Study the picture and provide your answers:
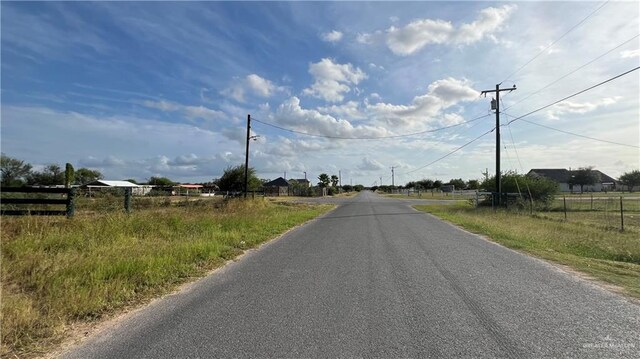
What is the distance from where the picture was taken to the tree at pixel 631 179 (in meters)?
98.9

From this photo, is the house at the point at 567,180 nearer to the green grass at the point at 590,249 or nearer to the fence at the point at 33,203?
the green grass at the point at 590,249

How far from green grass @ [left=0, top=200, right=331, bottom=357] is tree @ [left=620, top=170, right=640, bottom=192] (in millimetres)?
115587

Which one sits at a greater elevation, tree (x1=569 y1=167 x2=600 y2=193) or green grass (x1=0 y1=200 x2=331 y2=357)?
tree (x1=569 y1=167 x2=600 y2=193)

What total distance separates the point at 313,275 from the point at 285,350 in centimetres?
355

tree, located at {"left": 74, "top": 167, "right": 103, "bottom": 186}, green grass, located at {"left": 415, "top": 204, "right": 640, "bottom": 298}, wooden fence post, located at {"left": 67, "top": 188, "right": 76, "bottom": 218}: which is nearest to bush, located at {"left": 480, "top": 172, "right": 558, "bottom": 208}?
green grass, located at {"left": 415, "top": 204, "right": 640, "bottom": 298}

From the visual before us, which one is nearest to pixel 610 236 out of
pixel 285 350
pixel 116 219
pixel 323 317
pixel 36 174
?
pixel 323 317

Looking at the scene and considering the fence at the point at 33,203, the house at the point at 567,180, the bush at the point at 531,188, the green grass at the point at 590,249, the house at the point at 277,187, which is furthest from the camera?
the house at the point at 567,180

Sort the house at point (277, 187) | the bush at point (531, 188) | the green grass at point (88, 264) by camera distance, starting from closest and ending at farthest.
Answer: the green grass at point (88, 264)
the bush at point (531, 188)
the house at point (277, 187)

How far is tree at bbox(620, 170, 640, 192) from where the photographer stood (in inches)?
3893

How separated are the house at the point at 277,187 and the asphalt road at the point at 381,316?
267 ft

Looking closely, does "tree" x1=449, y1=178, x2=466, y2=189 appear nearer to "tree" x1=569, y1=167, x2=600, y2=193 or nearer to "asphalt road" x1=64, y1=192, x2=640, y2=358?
"tree" x1=569, y1=167, x2=600, y2=193

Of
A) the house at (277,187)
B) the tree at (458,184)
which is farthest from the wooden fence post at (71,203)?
the tree at (458,184)

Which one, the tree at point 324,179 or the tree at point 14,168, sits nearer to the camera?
the tree at point 14,168

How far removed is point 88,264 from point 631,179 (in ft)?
403
